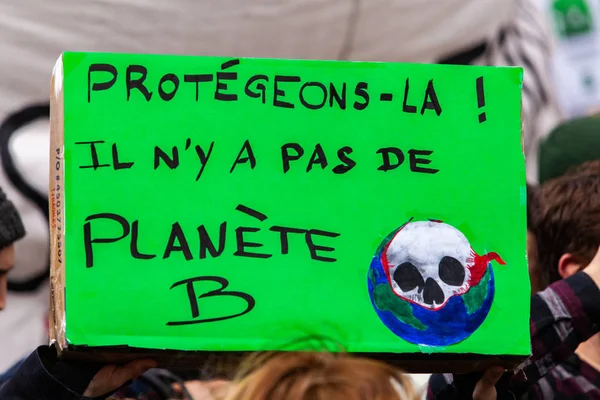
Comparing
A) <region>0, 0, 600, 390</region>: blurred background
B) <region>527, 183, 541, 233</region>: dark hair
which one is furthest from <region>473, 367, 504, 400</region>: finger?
<region>0, 0, 600, 390</region>: blurred background

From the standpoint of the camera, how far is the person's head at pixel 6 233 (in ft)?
5.39

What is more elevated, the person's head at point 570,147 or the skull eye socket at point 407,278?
the person's head at point 570,147

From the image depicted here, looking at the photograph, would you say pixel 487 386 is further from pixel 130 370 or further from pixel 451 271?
pixel 130 370

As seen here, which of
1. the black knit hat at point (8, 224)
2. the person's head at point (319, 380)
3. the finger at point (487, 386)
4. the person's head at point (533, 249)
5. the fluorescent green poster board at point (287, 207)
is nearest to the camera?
the person's head at point (319, 380)

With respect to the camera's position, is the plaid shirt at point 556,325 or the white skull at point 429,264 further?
the plaid shirt at point 556,325

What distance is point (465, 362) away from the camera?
1114 mm

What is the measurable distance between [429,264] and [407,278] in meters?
0.03

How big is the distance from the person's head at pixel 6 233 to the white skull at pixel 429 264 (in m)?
0.80

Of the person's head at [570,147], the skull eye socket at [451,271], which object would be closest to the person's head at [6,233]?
the skull eye socket at [451,271]

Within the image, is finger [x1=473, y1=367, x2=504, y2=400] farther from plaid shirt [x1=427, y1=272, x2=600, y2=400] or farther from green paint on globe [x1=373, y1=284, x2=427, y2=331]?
green paint on globe [x1=373, y1=284, x2=427, y2=331]

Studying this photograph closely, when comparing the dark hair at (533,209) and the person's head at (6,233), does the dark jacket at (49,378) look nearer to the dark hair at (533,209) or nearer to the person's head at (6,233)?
the person's head at (6,233)

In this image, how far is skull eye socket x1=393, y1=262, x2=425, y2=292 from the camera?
1068 mm

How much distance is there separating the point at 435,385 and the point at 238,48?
115 centimetres

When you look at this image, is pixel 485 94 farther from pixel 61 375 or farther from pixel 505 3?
pixel 505 3
